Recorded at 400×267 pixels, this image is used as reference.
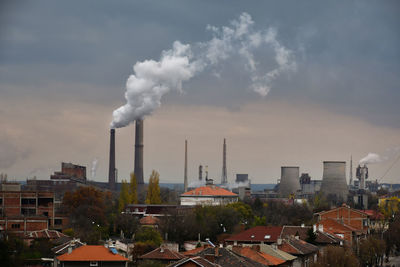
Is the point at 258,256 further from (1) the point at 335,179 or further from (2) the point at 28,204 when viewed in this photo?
(1) the point at 335,179

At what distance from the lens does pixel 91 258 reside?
4400 cm

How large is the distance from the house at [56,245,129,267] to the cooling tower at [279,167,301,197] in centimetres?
12071

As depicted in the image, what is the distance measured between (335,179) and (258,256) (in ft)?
353

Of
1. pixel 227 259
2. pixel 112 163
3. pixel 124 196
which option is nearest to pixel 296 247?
pixel 227 259

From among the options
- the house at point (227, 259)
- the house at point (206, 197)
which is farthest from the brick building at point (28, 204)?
the house at point (227, 259)

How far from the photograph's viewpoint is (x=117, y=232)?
72.9 metres

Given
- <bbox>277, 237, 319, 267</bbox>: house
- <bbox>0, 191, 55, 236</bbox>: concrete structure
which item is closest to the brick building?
<bbox>0, 191, 55, 236</bbox>: concrete structure

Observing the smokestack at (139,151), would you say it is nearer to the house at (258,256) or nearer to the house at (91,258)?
the house at (258,256)

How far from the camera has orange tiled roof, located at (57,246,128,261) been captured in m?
43.9

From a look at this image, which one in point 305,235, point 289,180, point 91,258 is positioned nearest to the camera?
point 91,258

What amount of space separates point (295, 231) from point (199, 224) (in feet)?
37.9

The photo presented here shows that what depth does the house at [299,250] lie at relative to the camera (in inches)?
2061

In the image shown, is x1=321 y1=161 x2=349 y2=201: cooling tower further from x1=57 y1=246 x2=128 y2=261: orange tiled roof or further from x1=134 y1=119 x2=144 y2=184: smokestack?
x1=57 y1=246 x2=128 y2=261: orange tiled roof

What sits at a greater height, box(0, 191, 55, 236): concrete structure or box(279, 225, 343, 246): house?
box(0, 191, 55, 236): concrete structure
